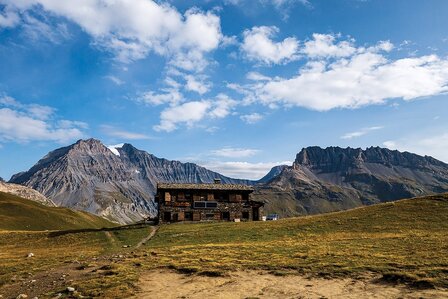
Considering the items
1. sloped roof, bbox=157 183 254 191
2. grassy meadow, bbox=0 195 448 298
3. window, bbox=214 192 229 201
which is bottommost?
grassy meadow, bbox=0 195 448 298

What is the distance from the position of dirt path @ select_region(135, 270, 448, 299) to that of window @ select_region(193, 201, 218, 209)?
52529mm

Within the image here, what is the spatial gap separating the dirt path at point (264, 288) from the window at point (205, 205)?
2068 inches

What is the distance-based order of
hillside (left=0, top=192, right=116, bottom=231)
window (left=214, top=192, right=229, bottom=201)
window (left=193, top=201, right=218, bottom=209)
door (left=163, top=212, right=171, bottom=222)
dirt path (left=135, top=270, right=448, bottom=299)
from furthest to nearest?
hillside (left=0, top=192, right=116, bottom=231) → window (left=214, top=192, right=229, bottom=201) → window (left=193, top=201, right=218, bottom=209) → door (left=163, top=212, right=171, bottom=222) → dirt path (left=135, top=270, right=448, bottom=299)

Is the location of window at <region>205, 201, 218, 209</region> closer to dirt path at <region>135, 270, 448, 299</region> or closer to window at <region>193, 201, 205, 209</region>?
window at <region>193, 201, 205, 209</region>

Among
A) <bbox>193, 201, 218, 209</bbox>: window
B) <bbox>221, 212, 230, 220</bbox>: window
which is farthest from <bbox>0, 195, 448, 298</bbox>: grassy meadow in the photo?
<bbox>193, 201, 218, 209</bbox>: window

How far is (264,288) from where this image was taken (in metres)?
24.0

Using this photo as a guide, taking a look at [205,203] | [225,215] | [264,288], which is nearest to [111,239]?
[205,203]

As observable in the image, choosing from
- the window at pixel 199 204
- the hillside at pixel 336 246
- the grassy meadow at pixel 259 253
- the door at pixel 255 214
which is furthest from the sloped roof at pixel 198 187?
the grassy meadow at pixel 259 253

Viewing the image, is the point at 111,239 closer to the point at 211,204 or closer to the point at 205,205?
the point at 205,205

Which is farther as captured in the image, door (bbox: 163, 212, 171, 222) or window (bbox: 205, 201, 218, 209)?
window (bbox: 205, 201, 218, 209)

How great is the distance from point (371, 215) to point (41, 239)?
2250 inches

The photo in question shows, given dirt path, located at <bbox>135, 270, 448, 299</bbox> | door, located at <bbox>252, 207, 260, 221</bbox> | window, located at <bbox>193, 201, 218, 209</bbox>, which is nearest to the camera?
dirt path, located at <bbox>135, 270, 448, 299</bbox>

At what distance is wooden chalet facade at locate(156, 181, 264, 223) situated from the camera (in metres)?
78.9

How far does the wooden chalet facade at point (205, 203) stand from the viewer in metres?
78.9
